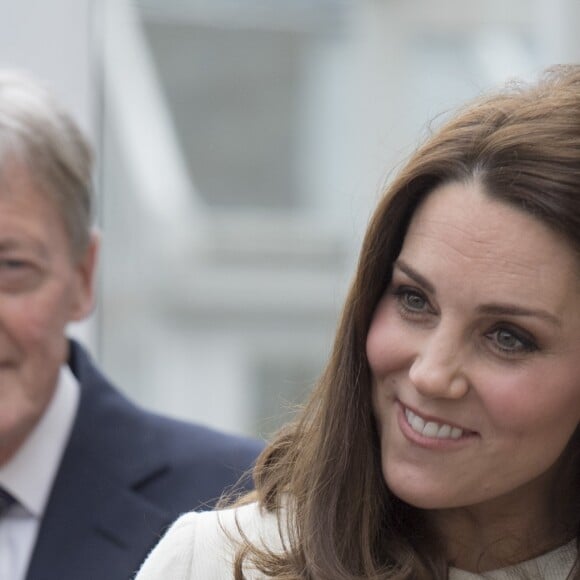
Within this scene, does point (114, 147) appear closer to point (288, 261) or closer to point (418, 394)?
point (288, 261)

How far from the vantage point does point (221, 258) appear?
10180 mm

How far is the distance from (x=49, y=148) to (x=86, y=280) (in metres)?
0.29

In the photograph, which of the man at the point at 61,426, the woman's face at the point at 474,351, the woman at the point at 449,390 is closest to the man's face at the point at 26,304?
the man at the point at 61,426

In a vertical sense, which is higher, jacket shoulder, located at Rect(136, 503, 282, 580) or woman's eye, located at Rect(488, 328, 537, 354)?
woman's eye, located at Rect(488, 328, 537, 354)

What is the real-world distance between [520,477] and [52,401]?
1.15 metres

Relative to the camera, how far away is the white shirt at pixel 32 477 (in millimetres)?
2883

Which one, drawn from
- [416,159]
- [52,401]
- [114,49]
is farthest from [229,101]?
[416,159]

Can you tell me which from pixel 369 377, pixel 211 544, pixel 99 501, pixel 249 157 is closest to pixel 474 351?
pixel 369 377

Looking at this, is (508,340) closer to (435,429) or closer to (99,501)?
(435,429)

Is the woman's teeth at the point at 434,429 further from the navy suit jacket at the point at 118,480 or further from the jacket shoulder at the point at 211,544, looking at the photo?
the navy suit jacket at the point at 118,480

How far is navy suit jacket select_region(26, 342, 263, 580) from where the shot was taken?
9.41 feet

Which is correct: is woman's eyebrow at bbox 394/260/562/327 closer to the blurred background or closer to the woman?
the woman

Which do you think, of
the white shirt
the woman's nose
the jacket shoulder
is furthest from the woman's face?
the white shirt

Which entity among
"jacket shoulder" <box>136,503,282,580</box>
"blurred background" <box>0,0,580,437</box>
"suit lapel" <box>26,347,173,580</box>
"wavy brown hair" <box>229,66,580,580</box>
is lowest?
"blurred background" <box>0,0,580,437</box>
